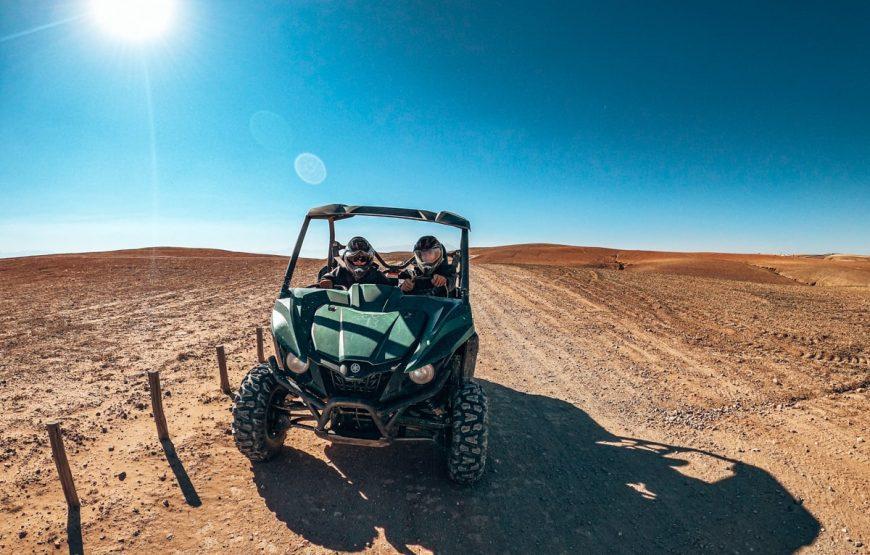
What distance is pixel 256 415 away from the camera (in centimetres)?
384

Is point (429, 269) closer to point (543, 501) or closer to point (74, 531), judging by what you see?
point (543, 501)

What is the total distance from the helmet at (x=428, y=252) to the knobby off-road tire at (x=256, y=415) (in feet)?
7.17

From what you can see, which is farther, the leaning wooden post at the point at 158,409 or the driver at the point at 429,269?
the driver at the point at 429,269

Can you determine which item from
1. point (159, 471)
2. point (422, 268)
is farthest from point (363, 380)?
point (159, 471)

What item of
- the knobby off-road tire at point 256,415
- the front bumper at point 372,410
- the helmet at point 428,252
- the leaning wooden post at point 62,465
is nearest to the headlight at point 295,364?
the front bumper at point 372,410

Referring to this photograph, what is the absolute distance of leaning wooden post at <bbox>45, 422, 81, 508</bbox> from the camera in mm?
3296

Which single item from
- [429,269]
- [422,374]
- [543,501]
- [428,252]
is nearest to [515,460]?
[543,501]

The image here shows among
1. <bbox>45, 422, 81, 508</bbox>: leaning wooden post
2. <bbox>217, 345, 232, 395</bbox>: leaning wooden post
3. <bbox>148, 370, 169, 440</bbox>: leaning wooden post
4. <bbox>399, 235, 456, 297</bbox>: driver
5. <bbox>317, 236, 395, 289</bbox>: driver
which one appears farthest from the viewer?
<bbox>217, 345, 232, 395</bbox>: leaning wooden post

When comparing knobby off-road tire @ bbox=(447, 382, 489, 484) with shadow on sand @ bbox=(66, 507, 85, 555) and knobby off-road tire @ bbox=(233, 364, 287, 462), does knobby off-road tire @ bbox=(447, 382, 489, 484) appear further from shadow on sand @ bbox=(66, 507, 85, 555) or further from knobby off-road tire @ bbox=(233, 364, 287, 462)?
shadow on sand @ bbox=(66, 507, 85, 555)

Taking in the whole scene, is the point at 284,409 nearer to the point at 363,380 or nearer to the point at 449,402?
the point at 363,380

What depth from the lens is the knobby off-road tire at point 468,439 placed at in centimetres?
355

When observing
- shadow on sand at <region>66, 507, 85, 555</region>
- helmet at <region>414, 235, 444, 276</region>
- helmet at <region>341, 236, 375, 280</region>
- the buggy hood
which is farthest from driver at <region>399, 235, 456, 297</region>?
shadow on sand at <region>66, 507, 85, 555</region>

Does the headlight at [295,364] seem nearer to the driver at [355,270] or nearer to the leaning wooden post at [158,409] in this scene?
the driver at [355,270]

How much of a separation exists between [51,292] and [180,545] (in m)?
20.6
